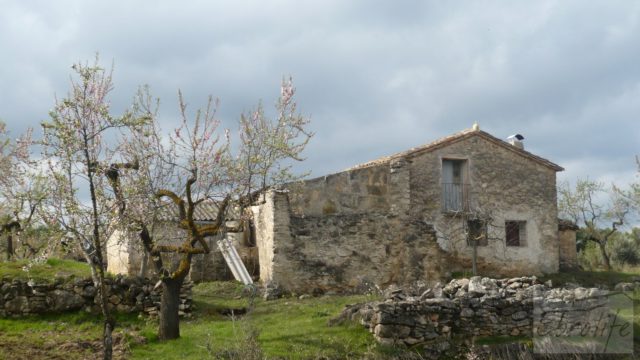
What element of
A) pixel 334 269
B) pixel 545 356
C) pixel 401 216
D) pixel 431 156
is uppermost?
pixel 431 156

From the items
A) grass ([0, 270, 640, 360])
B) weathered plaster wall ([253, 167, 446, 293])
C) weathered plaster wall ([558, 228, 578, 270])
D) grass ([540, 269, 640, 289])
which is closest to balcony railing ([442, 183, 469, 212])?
weathered plaster wall ([253, 167, 446, 293])

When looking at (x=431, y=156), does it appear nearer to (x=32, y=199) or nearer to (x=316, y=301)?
(x=316, y=301)

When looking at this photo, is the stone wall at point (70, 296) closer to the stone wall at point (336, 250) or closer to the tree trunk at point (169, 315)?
the tree trunk at point (169, 315)

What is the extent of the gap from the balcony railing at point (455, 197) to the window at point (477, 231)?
684 mm

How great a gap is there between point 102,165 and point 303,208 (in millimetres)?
8920

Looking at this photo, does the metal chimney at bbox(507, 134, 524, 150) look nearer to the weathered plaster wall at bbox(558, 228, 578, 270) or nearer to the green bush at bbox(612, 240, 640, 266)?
the weathered plaster wall at bbox(558, 228, 578, 270)

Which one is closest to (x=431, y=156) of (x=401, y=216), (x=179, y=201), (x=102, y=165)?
(x=401, y=216)

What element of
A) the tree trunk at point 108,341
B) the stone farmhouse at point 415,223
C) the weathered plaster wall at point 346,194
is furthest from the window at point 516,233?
the tree trunk at point 108,341

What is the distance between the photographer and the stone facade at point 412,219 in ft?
62.2

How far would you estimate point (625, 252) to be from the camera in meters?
35.6

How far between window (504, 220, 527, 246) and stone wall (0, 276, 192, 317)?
13.6 m

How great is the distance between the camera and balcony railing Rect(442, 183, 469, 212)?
22734 millimetres

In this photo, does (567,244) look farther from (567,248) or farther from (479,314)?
(479,314)

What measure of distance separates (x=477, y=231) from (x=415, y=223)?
3.19 metres
